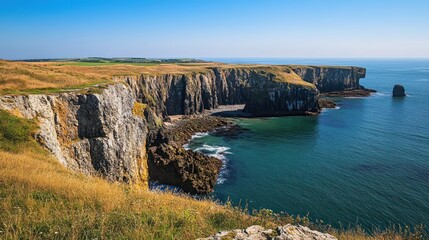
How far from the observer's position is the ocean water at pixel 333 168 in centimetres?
3391

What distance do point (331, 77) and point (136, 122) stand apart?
13785 centimetres

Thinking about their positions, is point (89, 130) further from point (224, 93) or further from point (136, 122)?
point (224, 93)

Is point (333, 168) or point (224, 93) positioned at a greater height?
point (224, 93)

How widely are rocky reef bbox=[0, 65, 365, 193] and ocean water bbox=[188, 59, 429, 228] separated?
678 cm

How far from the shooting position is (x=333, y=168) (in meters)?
46.0

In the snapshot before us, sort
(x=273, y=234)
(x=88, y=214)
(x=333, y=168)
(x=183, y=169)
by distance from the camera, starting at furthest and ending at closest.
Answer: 1. (x=333, y=168)
2. (x=183, y=169)
3. (x=88, y=214)
4. (x=273, y=234)

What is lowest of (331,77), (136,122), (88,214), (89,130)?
(136,122)

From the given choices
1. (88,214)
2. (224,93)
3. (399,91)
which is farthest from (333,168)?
(399,91)

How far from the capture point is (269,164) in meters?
48.6

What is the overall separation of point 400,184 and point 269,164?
18.6 meters

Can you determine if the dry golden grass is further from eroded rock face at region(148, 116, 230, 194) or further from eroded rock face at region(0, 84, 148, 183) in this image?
eroded rock face at region(148, 116, 230, 194)

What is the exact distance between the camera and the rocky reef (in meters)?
24.2

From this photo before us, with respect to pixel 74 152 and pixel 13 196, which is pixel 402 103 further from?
pixel 13 196

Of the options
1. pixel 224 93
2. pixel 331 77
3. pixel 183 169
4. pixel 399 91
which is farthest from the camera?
pixel 331 77
